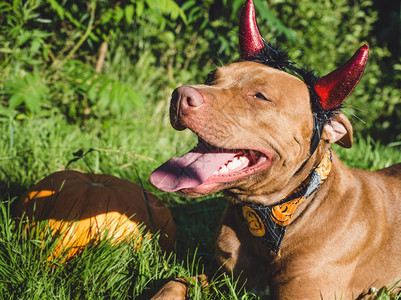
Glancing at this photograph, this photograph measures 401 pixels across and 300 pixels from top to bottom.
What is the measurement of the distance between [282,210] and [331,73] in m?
0.81

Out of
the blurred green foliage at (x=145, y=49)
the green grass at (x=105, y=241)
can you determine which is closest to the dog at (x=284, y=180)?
the green grass at (x=105, y=241)

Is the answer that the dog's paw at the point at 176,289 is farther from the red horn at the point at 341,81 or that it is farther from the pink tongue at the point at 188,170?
the red horn at the point at 341,81

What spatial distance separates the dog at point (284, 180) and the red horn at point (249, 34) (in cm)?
5

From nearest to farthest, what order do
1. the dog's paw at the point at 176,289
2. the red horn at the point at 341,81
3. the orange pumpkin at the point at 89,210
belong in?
the red horn at the point at 341,81 → the dog's paw at the point at 176,289 → the orange pumpkin at the point at 89,210

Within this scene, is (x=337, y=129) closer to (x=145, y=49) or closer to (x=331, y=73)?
(x=331, y=73)

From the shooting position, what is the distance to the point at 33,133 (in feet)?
14.4

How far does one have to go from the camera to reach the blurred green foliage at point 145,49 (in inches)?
178

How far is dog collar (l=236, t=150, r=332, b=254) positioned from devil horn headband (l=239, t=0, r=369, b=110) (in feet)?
1.24

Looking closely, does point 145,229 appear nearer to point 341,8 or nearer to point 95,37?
point 95,37

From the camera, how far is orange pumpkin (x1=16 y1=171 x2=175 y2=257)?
2.91 metres

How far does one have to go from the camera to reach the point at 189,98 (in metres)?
2.36

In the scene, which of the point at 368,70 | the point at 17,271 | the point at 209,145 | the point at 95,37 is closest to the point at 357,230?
the point at 209,145

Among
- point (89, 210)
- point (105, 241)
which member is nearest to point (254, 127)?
point (105, 241)

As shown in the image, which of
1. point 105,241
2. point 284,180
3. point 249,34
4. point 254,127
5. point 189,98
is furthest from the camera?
point 249,34
